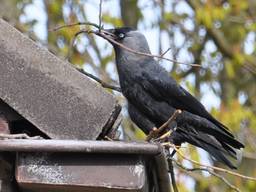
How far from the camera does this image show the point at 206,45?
945cm

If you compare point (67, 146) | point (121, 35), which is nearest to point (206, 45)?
point (121, 35)

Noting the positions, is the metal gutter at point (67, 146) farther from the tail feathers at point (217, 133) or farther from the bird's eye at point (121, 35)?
the bird's eye at point (121, 35)

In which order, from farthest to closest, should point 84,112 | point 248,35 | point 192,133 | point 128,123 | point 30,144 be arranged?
point 248,35 → point 128,123 → point 192,133 → point 84,112 → point 30,144

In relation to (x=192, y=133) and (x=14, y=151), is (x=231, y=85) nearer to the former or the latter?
(x=192, y=133)

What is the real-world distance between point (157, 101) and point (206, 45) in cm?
486

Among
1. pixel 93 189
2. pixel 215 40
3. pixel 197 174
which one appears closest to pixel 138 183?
pixel 93 189

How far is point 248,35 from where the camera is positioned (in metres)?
9.71

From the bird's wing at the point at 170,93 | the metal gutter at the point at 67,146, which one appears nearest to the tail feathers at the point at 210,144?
the bird's wing at the point at 170,93

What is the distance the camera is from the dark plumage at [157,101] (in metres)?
4.55

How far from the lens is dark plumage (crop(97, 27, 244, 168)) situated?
4.55m

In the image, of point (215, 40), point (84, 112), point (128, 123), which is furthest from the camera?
point (215, 40)

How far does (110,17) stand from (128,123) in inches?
51.4

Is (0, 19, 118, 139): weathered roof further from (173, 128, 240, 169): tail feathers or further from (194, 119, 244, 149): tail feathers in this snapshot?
(173, 128, 240, 169): tail feathers

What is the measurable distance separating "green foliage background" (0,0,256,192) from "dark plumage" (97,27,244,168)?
3.25 meters
